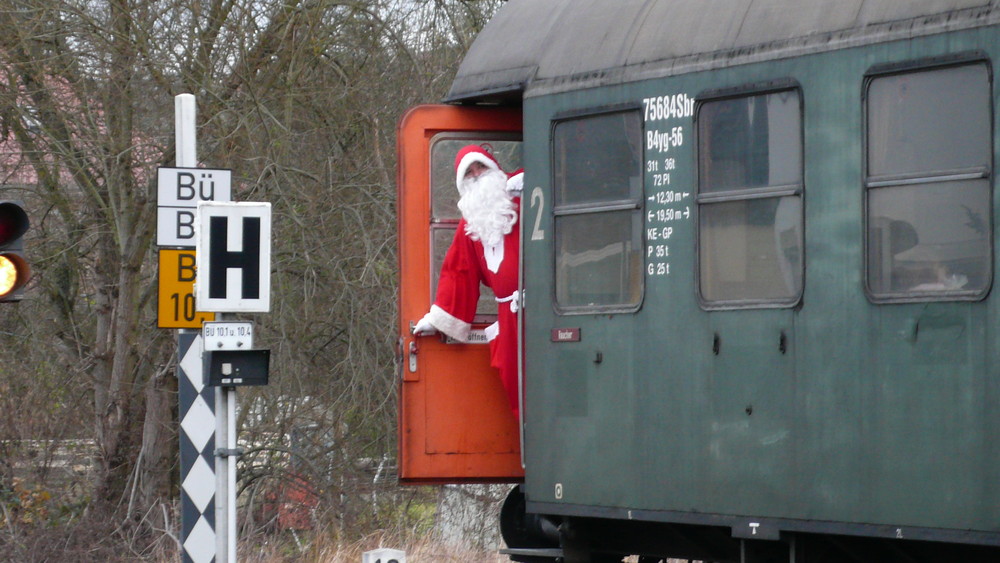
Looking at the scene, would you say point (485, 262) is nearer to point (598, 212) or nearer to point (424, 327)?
point (424, 327)

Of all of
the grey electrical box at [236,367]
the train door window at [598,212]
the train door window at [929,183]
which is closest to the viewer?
the train door window at [929,183]

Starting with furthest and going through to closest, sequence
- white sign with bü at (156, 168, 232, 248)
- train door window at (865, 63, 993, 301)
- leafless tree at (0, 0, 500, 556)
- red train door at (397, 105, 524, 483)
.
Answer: leafless tree at (0, 0, 500, 556), white sign with bü at (156, 168, 232, 248), red train door at (397, 105, 524, 483), train door window at (865, 63, 993, 301)

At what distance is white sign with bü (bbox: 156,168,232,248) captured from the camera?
8633 millimetres

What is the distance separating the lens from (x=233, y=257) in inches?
286

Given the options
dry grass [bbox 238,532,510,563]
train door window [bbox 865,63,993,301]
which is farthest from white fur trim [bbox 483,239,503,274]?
dry grass [bbox 238,532,510,563]

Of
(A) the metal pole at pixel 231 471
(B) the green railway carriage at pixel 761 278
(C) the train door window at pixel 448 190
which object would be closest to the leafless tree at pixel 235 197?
(C) the train door window at pixel 448 190

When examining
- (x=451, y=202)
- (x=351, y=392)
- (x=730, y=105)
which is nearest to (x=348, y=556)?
(x=351, y=392)

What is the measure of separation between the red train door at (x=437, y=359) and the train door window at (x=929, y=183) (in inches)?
105

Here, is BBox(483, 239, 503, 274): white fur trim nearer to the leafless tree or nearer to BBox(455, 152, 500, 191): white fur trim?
BBox(455, 152, 500, 191): white fur trim

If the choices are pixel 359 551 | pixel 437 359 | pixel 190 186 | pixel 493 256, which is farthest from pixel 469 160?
pixel 359 551

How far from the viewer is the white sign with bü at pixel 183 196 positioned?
28.3 feet

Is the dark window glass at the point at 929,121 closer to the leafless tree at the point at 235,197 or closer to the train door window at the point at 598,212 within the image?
the train door window at the point at 598,212

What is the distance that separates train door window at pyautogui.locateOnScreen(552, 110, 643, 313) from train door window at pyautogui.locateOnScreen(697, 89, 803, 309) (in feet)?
1.30

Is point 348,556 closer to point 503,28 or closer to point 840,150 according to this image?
point 503,28
